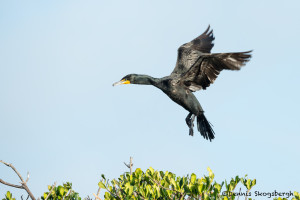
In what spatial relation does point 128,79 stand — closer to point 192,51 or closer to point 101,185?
point 192,51

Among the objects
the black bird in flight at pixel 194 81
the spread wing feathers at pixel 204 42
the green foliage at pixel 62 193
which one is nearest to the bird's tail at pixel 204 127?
the black bird in flight at pixel 194 81

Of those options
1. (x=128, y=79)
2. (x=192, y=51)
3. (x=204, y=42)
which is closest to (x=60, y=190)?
(x=128, y=79)

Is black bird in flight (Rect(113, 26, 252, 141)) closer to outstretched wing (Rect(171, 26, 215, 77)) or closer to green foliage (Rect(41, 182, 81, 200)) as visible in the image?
outstretched wing (Rect(171, 26, 215, 77))

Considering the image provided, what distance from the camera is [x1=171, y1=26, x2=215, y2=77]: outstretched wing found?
9.56 m

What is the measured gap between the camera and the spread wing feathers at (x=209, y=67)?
24.0 feet

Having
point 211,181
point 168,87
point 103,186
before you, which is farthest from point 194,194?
point 168,87

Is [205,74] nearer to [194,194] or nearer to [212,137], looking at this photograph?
[212,137]

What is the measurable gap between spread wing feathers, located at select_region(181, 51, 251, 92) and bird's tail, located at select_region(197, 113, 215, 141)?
0.62m

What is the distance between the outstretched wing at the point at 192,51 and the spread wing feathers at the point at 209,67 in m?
0.95

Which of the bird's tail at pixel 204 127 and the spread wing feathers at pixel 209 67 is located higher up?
the spread wing feathers at pixel 209 67

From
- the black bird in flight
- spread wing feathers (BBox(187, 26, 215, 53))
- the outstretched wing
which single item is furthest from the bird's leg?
spread wing feathers (BBox(187, 26, 215, 53))

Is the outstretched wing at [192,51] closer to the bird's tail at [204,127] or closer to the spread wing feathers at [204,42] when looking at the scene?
the spread wing feathers at [204,42]

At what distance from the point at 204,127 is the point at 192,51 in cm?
244

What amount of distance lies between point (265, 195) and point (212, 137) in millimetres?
3137
